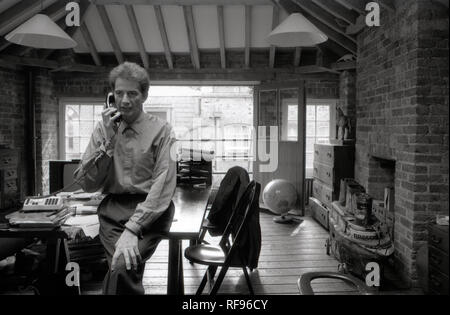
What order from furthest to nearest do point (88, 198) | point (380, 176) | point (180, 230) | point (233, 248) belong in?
point (380, 176)
point (88, 198)
point (233, 248)
point (180, 230)

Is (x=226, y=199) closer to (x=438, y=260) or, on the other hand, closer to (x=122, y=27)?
(x=438, y=260)

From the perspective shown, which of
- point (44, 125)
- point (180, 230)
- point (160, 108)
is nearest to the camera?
point (180, 230)

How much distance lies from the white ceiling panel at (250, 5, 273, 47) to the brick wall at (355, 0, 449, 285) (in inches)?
104

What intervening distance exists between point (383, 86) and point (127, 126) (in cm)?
312

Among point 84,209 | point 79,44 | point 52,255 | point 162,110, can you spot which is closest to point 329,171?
point 84,209

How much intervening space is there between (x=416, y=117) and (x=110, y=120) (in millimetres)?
2585

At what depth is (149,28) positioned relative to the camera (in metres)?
6.90

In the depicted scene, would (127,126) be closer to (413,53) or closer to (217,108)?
(413,53)

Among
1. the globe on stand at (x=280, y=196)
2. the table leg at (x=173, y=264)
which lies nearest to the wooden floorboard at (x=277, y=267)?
the globe on stand at (x=280, y=196)

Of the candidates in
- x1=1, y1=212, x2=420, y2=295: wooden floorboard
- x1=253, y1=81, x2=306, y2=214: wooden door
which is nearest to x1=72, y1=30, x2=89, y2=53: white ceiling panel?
x1=253, y1=81, x2=306, y2=214: wooden door

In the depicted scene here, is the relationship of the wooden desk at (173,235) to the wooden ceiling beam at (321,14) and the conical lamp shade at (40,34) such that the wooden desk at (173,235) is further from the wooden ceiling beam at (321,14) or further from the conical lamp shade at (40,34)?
the wooden ceiling beam at (321,14)

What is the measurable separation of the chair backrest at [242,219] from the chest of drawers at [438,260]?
1.02m

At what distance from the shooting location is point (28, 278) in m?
3.40
